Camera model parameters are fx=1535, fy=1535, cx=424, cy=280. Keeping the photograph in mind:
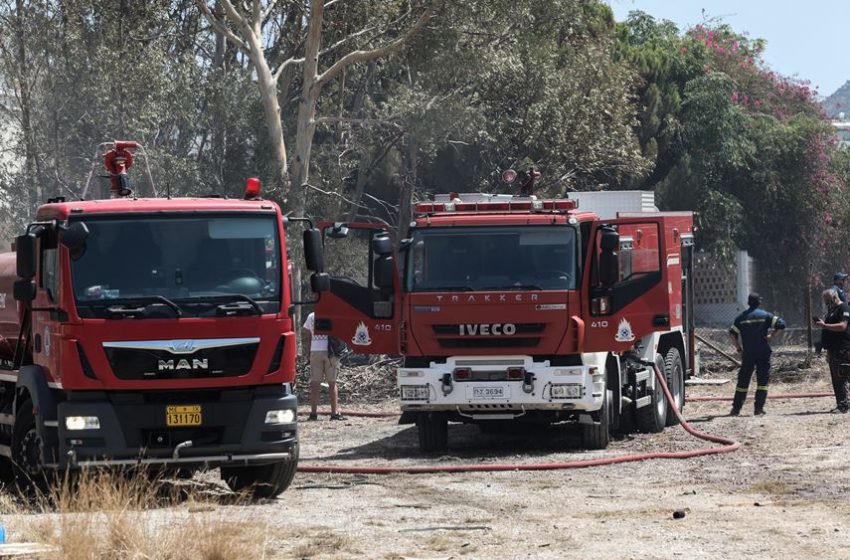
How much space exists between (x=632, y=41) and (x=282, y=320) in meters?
35.2

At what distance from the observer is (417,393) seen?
56.1ft

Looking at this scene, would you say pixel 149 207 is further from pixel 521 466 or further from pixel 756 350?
pixel 756 350

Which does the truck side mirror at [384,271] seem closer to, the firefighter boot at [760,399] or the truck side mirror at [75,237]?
the truck side mirror at [75,237]

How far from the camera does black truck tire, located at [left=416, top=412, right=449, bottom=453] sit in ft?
57.5

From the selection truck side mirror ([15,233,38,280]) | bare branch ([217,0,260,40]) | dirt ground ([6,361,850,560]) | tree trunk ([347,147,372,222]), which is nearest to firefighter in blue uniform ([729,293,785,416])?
dirt ground ([6,361,850,560])

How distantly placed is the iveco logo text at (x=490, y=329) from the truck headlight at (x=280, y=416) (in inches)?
152

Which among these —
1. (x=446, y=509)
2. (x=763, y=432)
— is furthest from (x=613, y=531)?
(x=763, y=432)

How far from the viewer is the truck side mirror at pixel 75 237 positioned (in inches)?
510

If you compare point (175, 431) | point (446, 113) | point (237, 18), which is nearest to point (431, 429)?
point (175, 431)

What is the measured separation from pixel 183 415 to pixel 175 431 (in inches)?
7.0

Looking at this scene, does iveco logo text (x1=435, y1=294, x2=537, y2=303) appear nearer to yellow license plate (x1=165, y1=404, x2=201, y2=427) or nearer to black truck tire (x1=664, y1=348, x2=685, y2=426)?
black truck tire (x1=664, y1=348, x2=685, y2=426)

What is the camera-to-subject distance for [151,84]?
34531 mm

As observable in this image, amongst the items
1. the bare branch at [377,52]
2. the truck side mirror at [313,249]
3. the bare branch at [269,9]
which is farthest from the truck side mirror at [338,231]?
the bare branch at [269,9]

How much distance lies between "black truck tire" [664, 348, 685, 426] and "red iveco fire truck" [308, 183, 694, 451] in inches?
128
